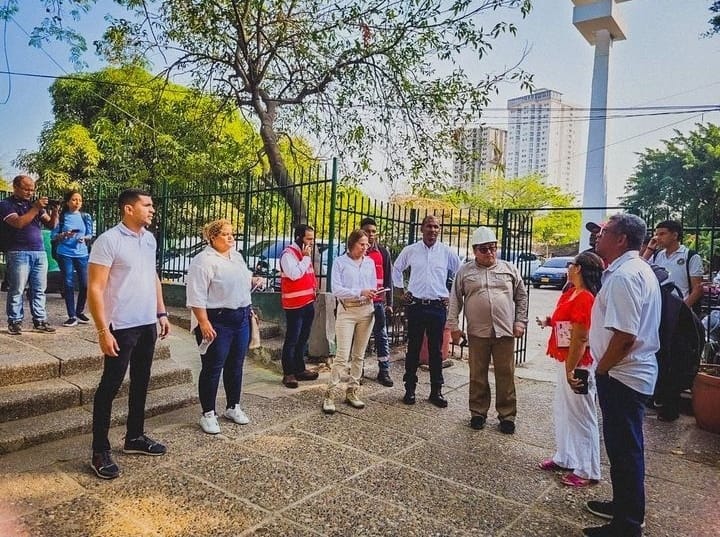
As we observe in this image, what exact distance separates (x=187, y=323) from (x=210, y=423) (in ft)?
11.5

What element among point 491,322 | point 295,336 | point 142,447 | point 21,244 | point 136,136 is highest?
point 136,136

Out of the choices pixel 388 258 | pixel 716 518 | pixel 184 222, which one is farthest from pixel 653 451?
pixel 184 222

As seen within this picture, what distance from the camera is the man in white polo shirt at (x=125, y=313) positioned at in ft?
10.1

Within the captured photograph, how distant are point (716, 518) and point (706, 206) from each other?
23502mm

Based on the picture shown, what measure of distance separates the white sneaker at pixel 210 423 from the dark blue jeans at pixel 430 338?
1.90 m

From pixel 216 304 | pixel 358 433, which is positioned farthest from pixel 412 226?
pixel 216 304

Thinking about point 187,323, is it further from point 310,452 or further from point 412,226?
point 310,452

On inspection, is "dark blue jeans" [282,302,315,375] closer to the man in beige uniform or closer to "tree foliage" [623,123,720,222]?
the man in beige uniform

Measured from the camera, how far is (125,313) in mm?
3188

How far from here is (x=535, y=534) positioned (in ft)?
8.88

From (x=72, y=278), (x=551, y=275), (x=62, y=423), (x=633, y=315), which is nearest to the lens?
(x=633, y=315)

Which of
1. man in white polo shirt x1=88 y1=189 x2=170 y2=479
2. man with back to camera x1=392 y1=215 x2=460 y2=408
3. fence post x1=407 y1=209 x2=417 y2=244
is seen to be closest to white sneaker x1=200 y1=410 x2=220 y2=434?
man in white polo shirt x1=88 y1=189 x2=170 y2=479

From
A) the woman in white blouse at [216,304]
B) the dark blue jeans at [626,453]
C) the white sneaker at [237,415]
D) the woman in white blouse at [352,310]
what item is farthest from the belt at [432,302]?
the dark blue jeans at [626,453]

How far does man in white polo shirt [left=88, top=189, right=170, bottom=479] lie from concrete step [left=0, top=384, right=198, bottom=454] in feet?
1.84
